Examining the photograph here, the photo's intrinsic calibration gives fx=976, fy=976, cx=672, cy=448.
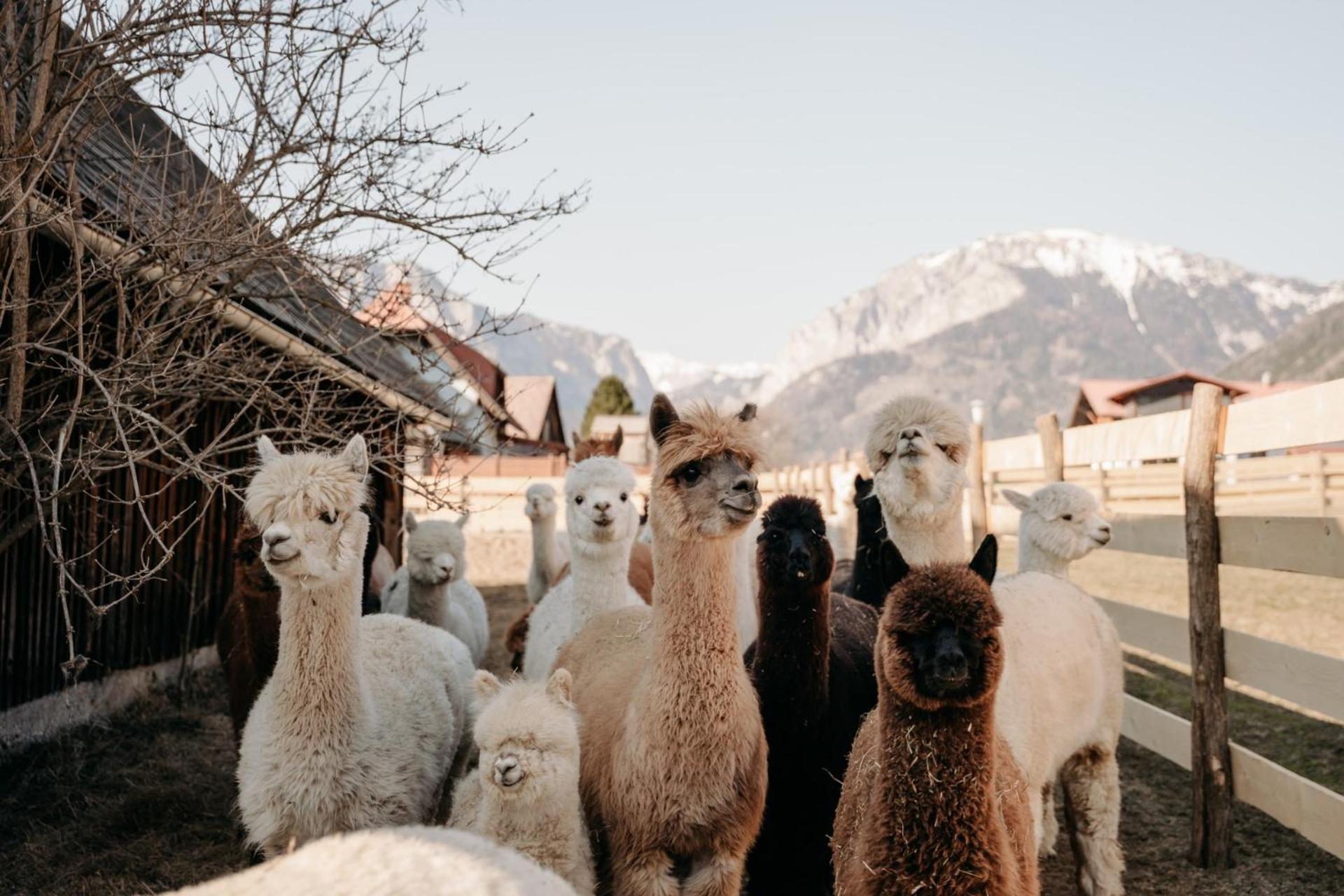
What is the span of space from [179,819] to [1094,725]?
15.3ft

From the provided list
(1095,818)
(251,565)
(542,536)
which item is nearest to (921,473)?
(1095,818)

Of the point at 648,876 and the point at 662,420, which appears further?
the point at 662,420

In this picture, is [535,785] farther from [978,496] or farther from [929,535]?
[978,496]

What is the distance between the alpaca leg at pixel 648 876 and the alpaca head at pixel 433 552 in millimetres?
3640

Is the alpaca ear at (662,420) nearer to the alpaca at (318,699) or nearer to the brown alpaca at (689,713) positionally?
the brown alpaca at (689,713)

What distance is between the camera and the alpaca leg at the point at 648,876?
323 centimetres

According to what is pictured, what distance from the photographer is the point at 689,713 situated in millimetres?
3297

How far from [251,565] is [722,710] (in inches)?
96.7

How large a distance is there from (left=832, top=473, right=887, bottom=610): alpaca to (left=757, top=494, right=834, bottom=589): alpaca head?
4.14 feet

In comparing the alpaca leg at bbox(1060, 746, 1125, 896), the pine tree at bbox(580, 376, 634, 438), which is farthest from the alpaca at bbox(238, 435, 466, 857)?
the pine tree at bbox(580, 376, 634, 438)

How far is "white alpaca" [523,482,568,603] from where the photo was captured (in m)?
9.16

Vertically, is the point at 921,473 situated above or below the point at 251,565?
above

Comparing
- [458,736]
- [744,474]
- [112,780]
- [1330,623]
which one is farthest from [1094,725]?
[1330,623]

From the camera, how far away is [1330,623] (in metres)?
9.29
